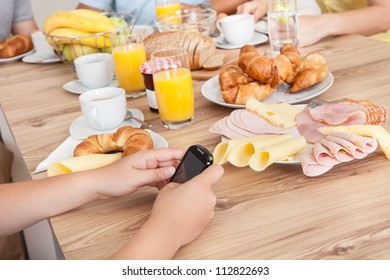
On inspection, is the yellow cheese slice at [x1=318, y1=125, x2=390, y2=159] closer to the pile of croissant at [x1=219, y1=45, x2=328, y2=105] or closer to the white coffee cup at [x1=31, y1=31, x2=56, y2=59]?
the pile of croissant at [x1=219, y1=45, x2=328, y2=105]

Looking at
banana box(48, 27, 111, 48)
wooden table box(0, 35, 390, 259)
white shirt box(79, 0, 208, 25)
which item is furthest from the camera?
white shirt box(79, 0, 208, 25)

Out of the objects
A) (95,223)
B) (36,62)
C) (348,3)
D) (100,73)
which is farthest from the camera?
(348,3)

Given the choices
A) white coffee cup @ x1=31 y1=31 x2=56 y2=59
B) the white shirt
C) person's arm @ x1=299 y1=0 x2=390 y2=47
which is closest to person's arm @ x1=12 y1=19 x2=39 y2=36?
the white shirt

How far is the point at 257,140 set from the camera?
0.88 metres

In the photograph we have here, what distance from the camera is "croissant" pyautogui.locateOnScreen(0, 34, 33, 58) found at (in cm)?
184

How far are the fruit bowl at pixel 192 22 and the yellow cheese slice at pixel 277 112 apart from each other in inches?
26.2

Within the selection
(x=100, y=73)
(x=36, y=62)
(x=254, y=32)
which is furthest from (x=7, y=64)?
(x=254, y=32)

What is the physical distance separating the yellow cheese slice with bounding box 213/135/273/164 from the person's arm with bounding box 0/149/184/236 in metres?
0.08

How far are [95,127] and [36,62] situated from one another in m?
0.75

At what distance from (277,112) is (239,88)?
16cm

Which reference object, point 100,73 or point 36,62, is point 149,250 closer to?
point 100,73

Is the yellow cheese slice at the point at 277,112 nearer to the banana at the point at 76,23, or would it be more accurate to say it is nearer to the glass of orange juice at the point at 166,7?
the banana at the point at 76,23

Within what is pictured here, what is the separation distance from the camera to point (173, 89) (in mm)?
1096

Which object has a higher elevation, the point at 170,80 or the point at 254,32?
the point at 170,80
